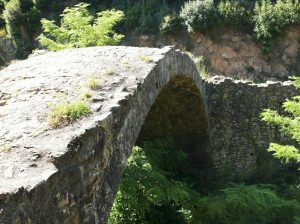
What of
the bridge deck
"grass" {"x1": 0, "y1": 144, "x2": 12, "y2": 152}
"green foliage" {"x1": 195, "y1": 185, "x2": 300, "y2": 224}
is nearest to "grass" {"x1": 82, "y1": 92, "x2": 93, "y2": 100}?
the bridge deck

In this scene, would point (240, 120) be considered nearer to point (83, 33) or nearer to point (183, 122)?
point (183, 122)

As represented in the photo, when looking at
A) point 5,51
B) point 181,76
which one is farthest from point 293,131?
point 5,51

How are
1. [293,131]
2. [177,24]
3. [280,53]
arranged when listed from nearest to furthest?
[293,131]
[280,53]
[177,24]

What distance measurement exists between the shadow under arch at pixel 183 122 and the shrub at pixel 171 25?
25.3ft

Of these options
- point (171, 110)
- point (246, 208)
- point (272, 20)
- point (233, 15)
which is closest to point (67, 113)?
point (246, 208)

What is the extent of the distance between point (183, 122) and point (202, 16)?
7.68 meters

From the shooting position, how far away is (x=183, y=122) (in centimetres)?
980

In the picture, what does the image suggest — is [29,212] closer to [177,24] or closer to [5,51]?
[177,24]

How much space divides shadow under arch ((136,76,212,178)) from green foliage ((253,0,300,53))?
22.4 ft

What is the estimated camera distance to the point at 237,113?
408 inches

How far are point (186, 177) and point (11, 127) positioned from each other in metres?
6.73

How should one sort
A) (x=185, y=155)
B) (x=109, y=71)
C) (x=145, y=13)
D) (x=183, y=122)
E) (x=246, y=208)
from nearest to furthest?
(x=109, y=71) < (x=246, y=208) < (x=185, y=155) < (x=183, y=122) < (x=145, y=13)

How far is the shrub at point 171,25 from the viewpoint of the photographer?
17.0 metres

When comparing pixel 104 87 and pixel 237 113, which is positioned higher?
pixel 104 87
